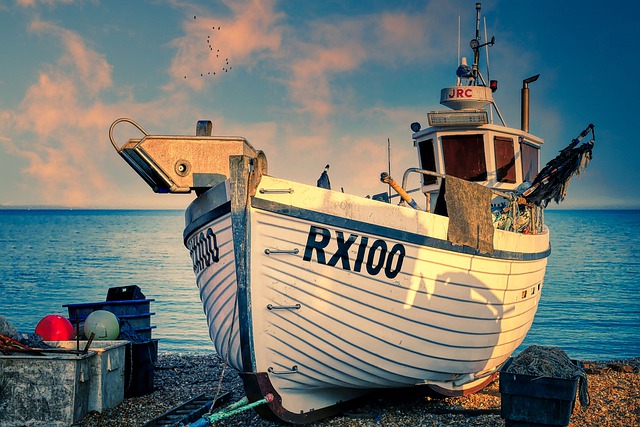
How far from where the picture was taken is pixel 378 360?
354 inches

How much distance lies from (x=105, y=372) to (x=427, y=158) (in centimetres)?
611

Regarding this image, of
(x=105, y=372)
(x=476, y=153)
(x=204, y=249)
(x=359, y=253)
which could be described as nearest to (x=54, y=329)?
(x=105, y=372)

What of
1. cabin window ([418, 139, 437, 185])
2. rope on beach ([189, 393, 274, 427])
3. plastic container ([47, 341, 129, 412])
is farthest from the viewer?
cabin window ([418, 139, 437, 185])

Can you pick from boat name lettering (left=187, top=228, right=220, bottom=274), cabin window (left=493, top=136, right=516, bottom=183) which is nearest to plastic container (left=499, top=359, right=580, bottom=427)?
boat name lettering (left=187, top=228, right=220, bottom=274)

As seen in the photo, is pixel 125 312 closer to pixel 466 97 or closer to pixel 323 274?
pixel 323 274

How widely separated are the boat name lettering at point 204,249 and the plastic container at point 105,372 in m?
1.69

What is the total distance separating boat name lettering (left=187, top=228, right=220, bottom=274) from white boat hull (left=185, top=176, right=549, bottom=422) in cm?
3

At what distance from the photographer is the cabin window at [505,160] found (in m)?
12.7

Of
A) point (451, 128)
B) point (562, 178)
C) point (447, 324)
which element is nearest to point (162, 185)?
point (447, 324)

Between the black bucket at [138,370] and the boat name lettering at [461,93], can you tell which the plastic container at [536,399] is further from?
the boat name lettering at [461,93]

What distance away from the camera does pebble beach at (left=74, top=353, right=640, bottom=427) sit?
9852 millimetres

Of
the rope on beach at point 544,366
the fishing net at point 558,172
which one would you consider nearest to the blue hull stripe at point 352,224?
the rope on beach at point 544,366

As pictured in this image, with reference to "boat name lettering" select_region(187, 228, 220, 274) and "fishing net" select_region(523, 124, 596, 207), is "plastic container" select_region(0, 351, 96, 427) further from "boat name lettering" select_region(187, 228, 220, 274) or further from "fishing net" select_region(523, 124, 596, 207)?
"fishing net" select_region(523, 124, 596, 207)

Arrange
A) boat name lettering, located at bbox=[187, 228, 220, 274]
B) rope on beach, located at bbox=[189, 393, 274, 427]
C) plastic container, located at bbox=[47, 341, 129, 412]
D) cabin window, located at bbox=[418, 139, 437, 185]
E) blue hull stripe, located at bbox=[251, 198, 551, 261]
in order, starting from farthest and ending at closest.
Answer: cabin window, located at bbox=[418, 139, 437, 185] < plastic container, located at bbox=[47, 341, 129, 412] < boat name lettering, located at bbox=[187, 228, 220, 274] < blue hull stripe, located at bbox=[251, 198, 551, 261] < rope on beach, located at bbox=[189, 393, 274, 427]
